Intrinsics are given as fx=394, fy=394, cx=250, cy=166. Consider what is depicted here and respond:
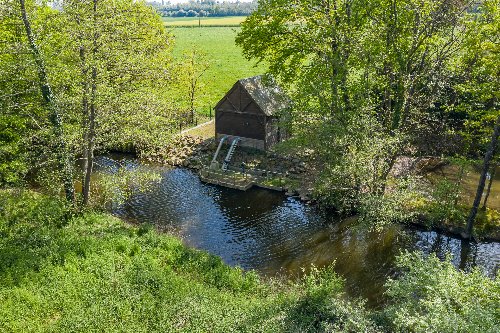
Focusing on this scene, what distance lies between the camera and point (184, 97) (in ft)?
133

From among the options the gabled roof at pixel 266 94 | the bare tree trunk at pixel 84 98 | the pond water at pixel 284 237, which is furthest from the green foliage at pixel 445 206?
the bare tree trunk at pixel 84 98

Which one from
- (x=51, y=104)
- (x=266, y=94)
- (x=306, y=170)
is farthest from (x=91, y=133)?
(x=266, y=94)

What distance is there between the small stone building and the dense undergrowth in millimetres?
14662

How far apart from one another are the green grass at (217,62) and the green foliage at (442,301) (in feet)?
72.8

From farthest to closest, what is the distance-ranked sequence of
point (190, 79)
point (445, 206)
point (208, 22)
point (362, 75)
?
1. point (208, 22)
2. point (190, 79)
3. point (362, 75)
4. point (445, 206)

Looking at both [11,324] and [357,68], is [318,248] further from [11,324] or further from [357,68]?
[11,324]

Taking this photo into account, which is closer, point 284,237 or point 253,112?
point 284,237

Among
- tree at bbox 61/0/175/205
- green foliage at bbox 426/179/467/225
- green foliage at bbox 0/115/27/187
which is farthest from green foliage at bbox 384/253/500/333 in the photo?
green foliage at bbox 0/115/27/187

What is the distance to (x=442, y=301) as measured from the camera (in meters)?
11.3

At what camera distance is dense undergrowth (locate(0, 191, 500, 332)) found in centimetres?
1169

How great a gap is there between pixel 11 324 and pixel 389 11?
2385 centimetres

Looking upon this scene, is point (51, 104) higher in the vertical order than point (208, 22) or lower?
lower

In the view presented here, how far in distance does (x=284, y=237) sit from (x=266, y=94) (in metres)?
14.6

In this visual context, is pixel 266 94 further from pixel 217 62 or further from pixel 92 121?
pixel 217 62
